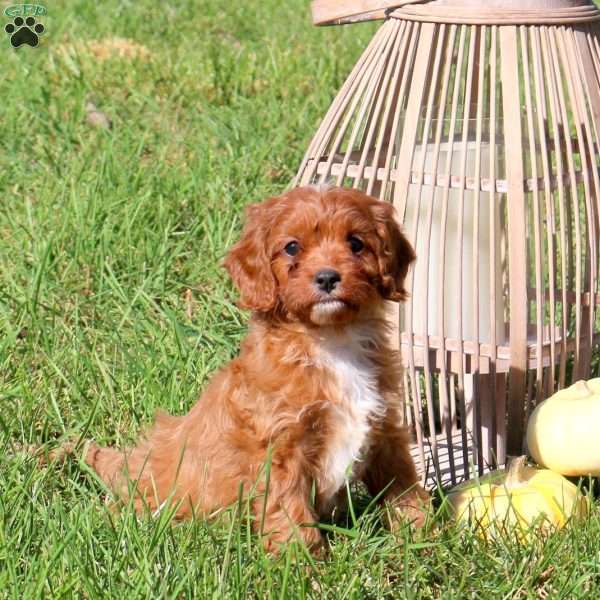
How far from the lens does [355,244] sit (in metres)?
3.33

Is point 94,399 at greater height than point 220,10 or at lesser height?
lesser

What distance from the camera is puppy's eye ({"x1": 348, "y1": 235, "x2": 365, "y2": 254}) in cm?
332

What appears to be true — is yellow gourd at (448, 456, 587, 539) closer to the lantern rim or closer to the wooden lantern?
the wooden lantern

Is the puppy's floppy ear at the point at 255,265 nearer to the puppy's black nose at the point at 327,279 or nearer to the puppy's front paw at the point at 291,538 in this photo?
the puppy's black nose at the point at 327,279

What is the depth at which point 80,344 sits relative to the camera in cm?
443

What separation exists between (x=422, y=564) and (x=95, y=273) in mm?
2349

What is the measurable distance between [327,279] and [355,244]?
0.69ft

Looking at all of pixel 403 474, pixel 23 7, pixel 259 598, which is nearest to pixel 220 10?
pixel 23 7

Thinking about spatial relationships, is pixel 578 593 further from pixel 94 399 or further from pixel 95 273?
pixel 95 273

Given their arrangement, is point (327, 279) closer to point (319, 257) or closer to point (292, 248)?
point (319, 257)

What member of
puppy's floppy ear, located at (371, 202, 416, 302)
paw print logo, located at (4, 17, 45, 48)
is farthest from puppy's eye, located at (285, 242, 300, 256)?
paw print logo, located at (4, 17, 45, 48)

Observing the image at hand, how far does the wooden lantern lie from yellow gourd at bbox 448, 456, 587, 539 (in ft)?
0.61

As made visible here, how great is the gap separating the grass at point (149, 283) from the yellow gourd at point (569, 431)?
41 centimetres

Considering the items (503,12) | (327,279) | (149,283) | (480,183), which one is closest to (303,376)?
(327,279)
